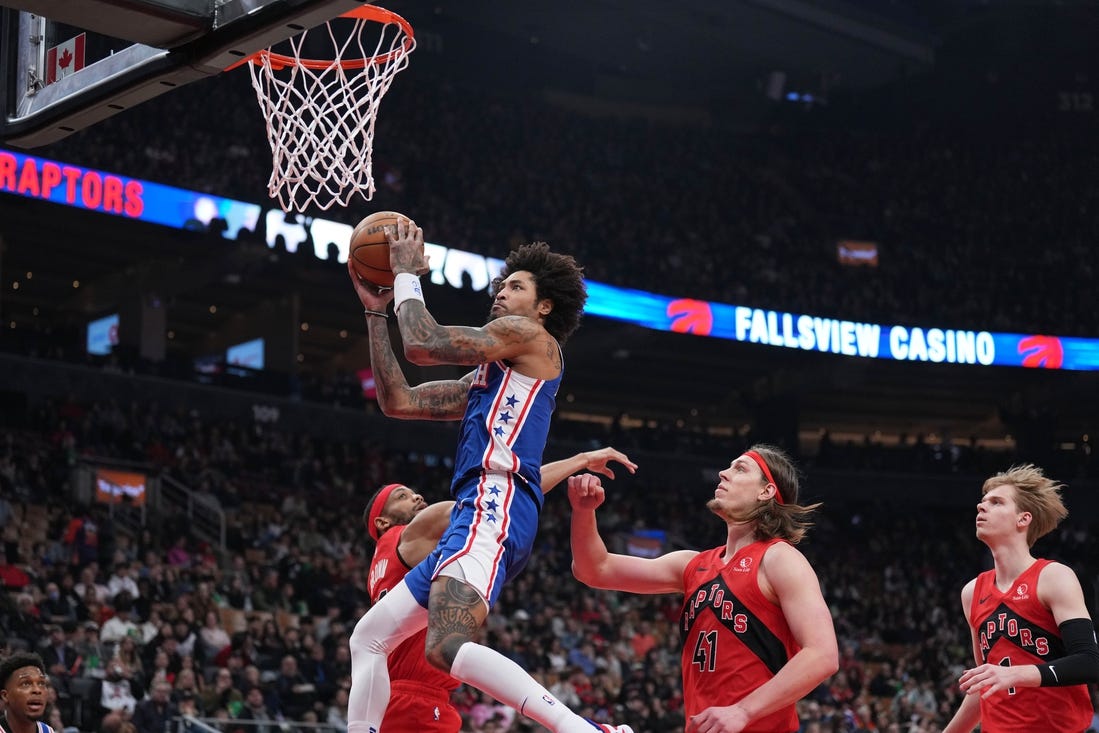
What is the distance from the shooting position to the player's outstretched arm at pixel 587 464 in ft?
17.6

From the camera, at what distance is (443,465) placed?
90.7 feet

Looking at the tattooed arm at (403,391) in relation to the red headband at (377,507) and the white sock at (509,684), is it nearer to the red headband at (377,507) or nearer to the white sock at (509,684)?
the white sock at (509,684)

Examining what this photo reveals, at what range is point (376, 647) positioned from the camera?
5195 mm

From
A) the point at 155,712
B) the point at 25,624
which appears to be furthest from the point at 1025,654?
the point at 25,624

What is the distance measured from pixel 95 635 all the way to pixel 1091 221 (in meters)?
29.8

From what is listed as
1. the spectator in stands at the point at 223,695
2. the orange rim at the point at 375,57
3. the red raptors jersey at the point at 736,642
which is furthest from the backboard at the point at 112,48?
the spectator in stands at the point at 223,695

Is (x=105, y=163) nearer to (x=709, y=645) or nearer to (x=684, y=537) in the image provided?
(x=684, y=537)

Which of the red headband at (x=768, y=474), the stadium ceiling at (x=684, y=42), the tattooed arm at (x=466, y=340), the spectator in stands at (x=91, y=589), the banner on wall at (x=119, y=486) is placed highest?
the stadium ceiling at (x=684, y=42)

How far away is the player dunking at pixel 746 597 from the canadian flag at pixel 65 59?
112 inches

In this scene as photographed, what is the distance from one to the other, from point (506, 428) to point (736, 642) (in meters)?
1.20

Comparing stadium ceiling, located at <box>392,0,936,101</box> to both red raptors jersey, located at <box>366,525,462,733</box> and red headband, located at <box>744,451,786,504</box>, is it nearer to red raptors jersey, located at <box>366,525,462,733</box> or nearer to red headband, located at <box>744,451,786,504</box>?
red raptors jersey, located at <box>366,525,462,733</box>

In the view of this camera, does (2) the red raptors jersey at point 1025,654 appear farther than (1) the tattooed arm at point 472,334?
Yes

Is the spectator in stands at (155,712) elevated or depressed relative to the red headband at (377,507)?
depressed

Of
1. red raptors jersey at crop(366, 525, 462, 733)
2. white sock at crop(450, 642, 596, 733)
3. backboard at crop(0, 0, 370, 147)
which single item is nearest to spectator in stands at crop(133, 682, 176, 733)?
red raptors jersey at crop(366, 525, 462, 733)
